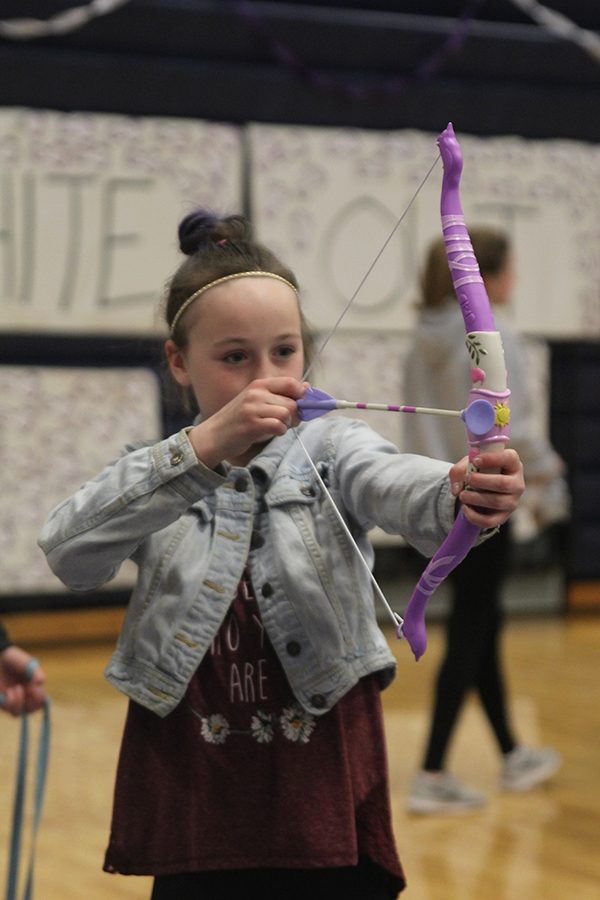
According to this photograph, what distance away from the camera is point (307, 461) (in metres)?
1.39

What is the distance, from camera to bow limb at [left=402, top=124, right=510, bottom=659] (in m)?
1.12

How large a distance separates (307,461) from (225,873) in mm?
414

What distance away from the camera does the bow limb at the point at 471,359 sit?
3.69 ft

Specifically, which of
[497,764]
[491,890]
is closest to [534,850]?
[491,890]

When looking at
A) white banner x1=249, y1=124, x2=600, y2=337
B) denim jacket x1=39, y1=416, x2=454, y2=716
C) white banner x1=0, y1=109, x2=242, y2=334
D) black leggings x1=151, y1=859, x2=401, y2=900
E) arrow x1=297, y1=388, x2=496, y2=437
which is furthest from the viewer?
white banner x1=249, y1=124, x2=600, y2=337

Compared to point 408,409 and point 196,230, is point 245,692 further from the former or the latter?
point 196,230

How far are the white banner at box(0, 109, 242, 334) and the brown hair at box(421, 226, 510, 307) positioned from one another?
78.8 inches

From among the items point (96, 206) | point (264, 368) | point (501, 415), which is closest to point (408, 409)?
point (501, 415)

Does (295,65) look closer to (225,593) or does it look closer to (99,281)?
(99,281)

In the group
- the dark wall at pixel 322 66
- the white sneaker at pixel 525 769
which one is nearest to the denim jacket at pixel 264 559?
the white sneaker at pixel 525 769

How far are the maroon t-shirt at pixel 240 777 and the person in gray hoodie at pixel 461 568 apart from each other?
5.67 ft

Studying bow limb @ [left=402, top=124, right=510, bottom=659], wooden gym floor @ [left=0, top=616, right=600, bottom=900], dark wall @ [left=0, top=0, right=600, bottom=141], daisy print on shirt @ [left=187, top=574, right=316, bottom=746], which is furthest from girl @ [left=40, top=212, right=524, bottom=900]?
dark wall @ [left=0, top=0, right=600, bottom=141]

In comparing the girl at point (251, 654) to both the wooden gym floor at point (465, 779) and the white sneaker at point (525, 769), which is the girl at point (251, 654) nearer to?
the wooden gym floor at point (465, 779)

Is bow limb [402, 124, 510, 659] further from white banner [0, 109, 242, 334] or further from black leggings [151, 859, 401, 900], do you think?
white banner [0, 109, 242, 334]
